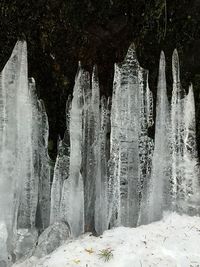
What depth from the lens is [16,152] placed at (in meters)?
5.96

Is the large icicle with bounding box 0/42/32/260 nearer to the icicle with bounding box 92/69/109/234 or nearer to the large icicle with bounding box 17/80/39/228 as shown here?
the large icicle with bounding box 17/80/39/228

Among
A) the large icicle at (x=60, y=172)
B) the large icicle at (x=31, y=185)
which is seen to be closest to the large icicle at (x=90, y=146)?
the large icicle at (x=60, y=172)

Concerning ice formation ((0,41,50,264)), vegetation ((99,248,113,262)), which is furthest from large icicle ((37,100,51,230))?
vegetation ((99,248,113,262))

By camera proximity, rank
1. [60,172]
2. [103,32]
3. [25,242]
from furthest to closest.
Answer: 1. [103,32]
2. [60,172]
3. [25,242]

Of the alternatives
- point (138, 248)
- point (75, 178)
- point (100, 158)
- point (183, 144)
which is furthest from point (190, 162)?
point (138, 248)

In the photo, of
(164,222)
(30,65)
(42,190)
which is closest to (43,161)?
(42,190)

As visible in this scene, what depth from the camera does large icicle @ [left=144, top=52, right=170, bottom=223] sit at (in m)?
6.03

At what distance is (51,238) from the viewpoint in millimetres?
5480

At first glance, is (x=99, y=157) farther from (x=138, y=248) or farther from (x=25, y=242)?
(x=138, y=248)

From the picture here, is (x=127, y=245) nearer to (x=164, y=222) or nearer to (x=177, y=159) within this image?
(x=164, y=222)

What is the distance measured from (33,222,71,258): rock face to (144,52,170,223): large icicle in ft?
3.08

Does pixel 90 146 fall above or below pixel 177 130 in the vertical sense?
below

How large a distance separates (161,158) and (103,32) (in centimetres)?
153

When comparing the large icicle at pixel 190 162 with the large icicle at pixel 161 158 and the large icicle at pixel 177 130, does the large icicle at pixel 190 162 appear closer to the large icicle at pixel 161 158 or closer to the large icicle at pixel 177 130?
the large icicle at pixel 177 130
